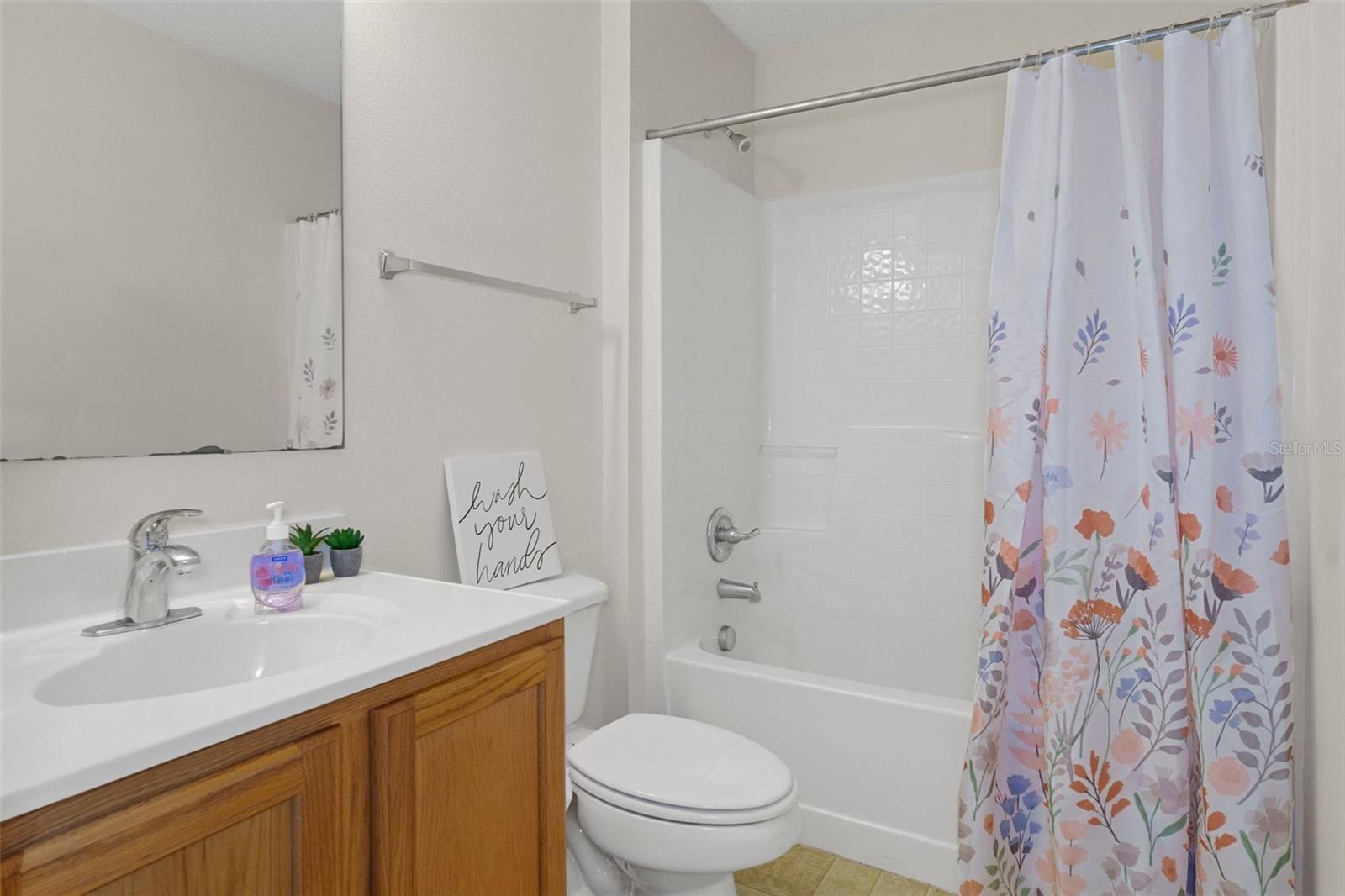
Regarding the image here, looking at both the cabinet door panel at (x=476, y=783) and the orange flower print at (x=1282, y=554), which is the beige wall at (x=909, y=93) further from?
the cabinet door panel at (x=476, y=783)

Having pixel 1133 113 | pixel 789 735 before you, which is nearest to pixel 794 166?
pixel 1133 113

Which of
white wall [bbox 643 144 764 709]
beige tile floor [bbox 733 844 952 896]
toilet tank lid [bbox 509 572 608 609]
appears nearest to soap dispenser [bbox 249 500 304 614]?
toilet tank lid [bbox 509 572 608 609]

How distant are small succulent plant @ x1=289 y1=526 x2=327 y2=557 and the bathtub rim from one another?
1.13 meters

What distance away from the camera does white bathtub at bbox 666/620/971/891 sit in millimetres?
1837

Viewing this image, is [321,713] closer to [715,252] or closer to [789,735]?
[789,735]

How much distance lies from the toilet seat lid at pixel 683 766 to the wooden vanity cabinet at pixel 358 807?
0.34 metres

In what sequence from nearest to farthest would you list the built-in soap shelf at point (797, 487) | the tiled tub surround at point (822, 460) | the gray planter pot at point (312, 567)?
the gray planter pot at point (312, 567) → the tiled tub surround at point (822, 460) → the built-in soap shelf at point (797, 487)

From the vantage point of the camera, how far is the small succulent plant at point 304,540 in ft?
4.21

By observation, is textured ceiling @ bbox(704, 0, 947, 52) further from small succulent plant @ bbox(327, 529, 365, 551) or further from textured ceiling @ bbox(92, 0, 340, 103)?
small succulent plant @ bbox(327, 529, 365, 551)

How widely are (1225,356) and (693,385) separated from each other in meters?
1.30

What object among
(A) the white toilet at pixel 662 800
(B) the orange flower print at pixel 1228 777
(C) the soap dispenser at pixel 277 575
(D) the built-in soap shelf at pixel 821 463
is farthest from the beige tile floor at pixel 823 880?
(C) the soap dispenser at pixel 277 575

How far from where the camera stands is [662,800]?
4.71 ft

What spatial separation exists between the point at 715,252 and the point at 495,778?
1821 millimetres

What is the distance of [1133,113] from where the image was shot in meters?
1.61
